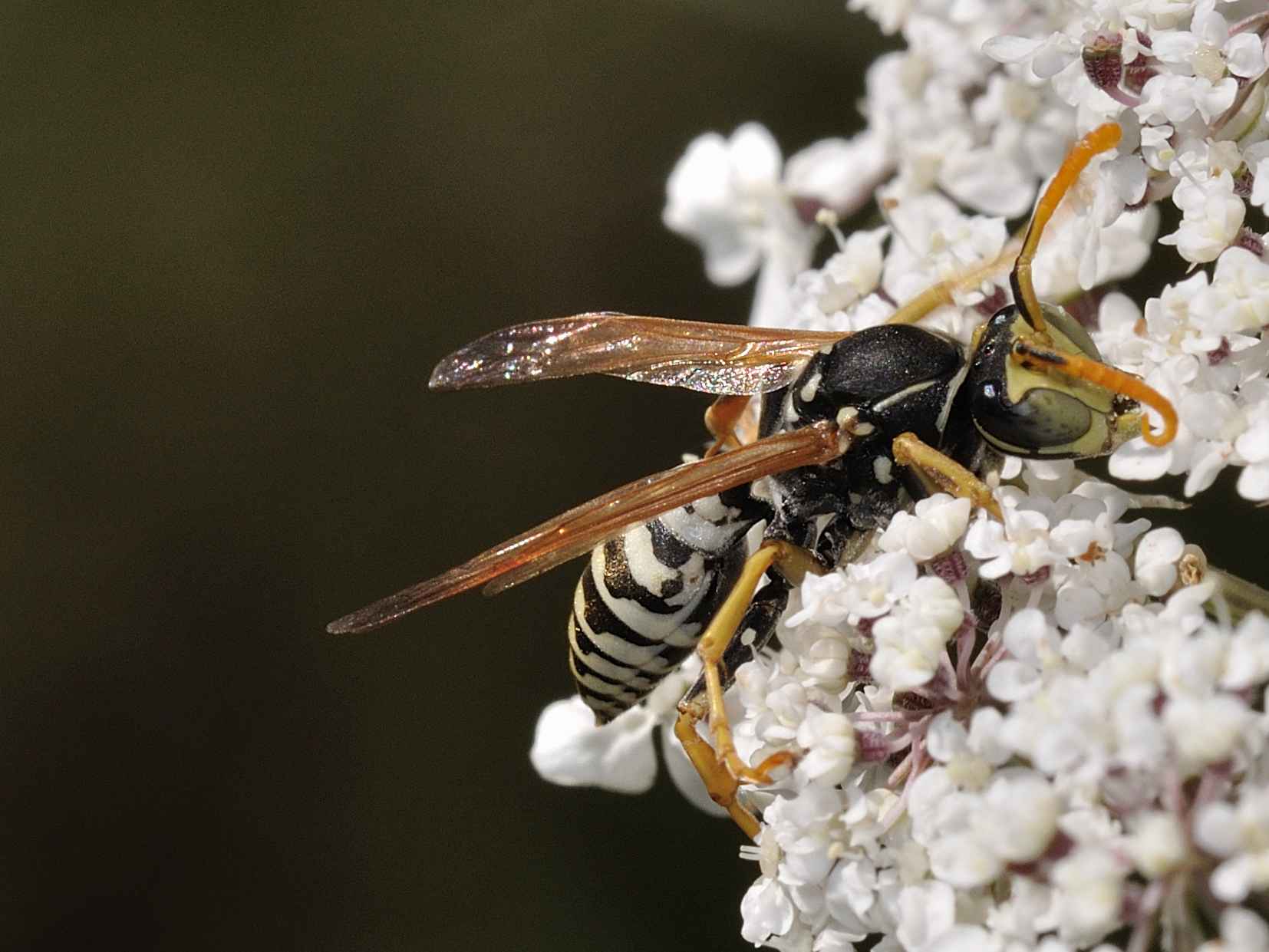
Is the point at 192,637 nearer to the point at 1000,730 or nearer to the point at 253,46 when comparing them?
the point at 253,46

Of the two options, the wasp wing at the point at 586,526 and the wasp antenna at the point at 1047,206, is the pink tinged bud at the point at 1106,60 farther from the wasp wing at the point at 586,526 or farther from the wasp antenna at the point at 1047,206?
the wasp wing at the point at 586,526

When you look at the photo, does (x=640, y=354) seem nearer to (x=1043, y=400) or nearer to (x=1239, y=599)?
(x=1043, y=400)

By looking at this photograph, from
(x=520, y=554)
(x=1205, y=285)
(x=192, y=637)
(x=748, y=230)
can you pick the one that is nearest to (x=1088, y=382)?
(x=1205, y=285)

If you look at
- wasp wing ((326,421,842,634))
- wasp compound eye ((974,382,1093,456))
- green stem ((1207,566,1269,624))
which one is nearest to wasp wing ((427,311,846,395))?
wasp wing ((326,421,842,634))

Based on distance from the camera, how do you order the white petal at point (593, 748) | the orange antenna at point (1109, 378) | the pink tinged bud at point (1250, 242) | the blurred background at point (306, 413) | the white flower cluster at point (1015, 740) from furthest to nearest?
the blurred background at point (306, 413), the white petal at point (593, 748), the pink tinged bud at point (1250, 242), the orange antenna at point (1109, 378), the white flower cluster at point (1015, 740)

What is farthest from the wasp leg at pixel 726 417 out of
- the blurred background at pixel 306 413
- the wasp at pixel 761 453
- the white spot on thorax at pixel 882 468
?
the blurred background at pixel 306 413

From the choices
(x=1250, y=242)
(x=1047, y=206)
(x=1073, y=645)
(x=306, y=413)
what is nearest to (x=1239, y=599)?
(x=1073, y=645)
